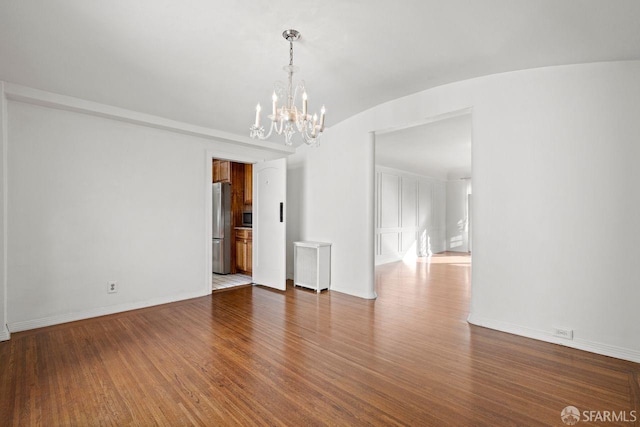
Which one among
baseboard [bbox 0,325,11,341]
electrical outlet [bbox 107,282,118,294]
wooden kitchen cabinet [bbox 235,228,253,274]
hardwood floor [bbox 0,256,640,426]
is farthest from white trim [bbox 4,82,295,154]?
hardwood floor [bbox 0,256,640,426]

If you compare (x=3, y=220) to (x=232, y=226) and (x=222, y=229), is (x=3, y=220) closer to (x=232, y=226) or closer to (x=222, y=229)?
(x=222, y=229)

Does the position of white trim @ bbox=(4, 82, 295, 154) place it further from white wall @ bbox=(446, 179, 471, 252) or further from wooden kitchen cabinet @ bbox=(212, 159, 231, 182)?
white wall @ bbox=(446, 179, 471, 252)

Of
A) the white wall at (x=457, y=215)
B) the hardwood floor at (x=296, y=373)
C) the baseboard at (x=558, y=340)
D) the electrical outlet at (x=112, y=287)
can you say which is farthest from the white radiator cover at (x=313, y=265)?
the white wall at (x=457, y=215)

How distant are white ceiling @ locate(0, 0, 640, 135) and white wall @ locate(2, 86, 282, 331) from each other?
1.73ft

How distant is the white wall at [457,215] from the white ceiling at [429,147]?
2.67 ft

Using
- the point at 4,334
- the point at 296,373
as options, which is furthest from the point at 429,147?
the point at 4,334

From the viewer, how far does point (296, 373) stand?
244cm

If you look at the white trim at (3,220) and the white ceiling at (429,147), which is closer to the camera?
the white trim at (3,220)

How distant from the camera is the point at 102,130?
3820 mm

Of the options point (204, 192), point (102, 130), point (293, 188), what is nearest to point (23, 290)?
point (102, 130)

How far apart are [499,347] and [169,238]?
13.6 feet

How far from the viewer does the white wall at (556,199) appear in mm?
2744

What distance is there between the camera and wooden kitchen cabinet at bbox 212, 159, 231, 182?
6.43 metres

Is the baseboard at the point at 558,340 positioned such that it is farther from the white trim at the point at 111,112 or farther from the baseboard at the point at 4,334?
the baseboard at the point at 4,334
